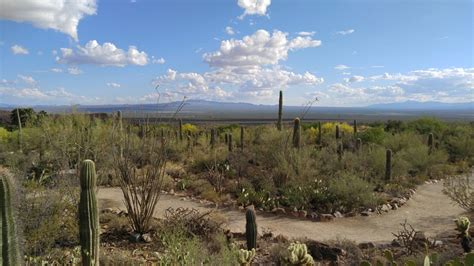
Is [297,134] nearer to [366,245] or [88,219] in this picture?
[366,245]

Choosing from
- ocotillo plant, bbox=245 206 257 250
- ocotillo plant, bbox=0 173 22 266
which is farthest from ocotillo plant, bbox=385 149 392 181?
ocotillo plant, bbox=0 173 22 266

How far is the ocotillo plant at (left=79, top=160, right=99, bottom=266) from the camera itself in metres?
5.09

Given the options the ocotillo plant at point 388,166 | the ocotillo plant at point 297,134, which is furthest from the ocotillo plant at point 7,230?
the ocotillo plant at point 297,134

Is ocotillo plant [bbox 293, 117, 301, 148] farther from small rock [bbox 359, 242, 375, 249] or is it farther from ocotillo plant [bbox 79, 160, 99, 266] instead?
ocotillo plant [bbox 79, 160, 99, 266]

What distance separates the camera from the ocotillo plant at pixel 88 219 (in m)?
5.09

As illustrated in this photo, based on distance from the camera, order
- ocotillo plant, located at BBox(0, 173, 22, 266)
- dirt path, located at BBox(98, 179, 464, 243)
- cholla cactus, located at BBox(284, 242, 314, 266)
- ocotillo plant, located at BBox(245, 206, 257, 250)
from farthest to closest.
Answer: dirt path, located at BBox(98, 179, 464, 243)
ocotillo plant, located at BBox(245, 206, 257, 250)
ocotillo plant, located at BBox(0, 173, 22, 266)
cholla cactus, located at BBox(284, 242, 314, 266)

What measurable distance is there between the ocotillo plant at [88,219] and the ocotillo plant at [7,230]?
120 centimetres

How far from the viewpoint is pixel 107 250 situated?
21.3 feet

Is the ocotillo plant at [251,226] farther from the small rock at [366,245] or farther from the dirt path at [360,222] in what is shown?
the small rock at [366,245]

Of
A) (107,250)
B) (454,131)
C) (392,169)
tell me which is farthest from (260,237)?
(454,131)

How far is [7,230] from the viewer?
3846 millimetres

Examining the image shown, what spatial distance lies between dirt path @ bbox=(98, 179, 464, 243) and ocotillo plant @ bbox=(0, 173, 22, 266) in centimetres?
454

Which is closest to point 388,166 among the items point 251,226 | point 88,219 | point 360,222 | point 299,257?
point 360,222

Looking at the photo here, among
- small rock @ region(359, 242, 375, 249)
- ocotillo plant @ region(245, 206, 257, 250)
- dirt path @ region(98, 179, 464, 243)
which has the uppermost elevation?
ocotillo plant @ region(245, 206, 257, 250)
